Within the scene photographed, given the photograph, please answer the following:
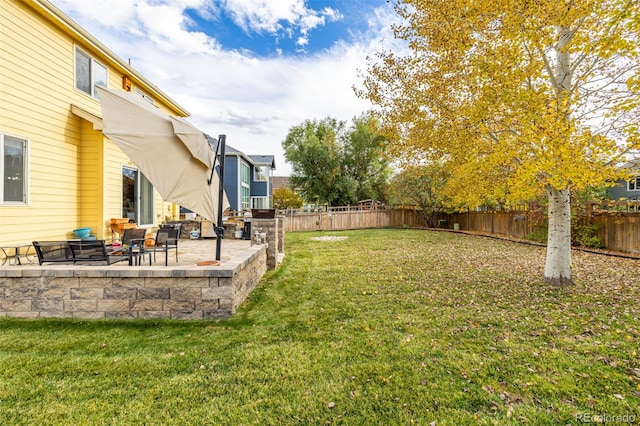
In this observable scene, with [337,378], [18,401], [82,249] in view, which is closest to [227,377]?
[337,378]

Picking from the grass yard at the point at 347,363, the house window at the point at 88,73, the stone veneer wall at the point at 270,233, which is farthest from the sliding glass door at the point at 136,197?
the grass yard at the point at 347,363

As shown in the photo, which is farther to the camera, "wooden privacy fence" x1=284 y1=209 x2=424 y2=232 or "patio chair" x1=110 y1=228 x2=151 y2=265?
"wooden privacy fence" x1=284 y1=209 x2=424 y2=232

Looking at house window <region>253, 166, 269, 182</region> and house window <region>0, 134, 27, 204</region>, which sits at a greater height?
house window <region>253, 166, 269, 182</region>

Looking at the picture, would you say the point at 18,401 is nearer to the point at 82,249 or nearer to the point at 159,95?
the point at 82,249

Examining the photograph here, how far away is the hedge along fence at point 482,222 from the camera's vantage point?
967 cm

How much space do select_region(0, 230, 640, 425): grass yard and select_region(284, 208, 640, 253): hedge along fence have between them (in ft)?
19.2

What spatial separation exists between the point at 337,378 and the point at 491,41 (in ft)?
20.8

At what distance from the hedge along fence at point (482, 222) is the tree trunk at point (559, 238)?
5872mm

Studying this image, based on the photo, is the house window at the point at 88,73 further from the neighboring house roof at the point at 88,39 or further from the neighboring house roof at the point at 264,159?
the neighboring house roof at the point at 264,159

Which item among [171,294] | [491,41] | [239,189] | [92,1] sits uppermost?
[92,1]

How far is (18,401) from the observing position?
2521 mm

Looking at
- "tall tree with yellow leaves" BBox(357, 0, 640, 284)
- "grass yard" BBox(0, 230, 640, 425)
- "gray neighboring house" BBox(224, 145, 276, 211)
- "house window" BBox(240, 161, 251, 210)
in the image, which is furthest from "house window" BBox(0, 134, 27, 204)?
"house window" BBox(240, 161, 251, 210)

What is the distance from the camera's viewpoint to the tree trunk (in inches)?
228

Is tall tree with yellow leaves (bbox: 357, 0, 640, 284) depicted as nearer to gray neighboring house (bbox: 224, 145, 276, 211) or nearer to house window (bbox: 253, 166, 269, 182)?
gray neighboring house (bbox: 224, 145, 276, 211)
